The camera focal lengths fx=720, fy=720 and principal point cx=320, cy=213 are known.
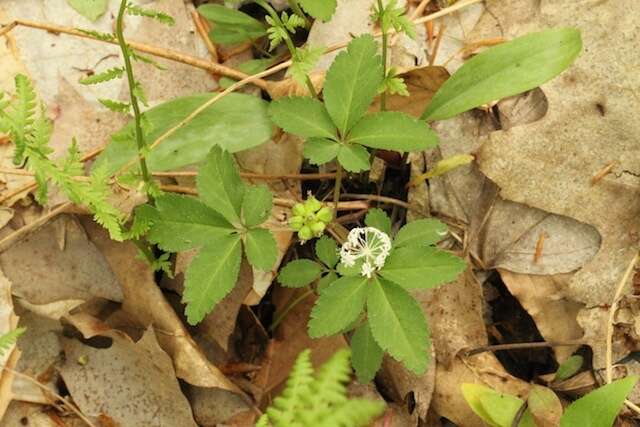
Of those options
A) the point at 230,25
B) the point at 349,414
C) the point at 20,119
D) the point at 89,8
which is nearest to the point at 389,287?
the point at 349,414

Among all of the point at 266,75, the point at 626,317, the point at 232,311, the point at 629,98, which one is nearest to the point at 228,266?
the point at 232,311

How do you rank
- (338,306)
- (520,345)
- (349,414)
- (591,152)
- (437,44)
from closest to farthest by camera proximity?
(349,414), (338,306), (520,345), (591,152), (437,44)

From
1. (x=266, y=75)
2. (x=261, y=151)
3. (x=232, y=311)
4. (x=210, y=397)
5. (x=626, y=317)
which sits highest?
(x=266, y=75)

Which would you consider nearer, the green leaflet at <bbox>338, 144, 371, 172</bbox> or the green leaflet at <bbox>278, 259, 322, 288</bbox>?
the green leaflet at <bbox>338, 144, 371, 172</bbox>

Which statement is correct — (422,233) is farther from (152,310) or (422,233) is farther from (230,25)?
(230,25)

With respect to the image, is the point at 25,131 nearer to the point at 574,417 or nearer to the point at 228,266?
the point at 228,266

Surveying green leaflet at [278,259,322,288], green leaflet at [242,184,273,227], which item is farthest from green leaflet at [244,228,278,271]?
green leaflet at [278,259,322,288]

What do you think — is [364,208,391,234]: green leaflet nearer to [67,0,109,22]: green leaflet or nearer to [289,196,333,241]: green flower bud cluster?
[289,196,333,241]: green flower bud cluster
